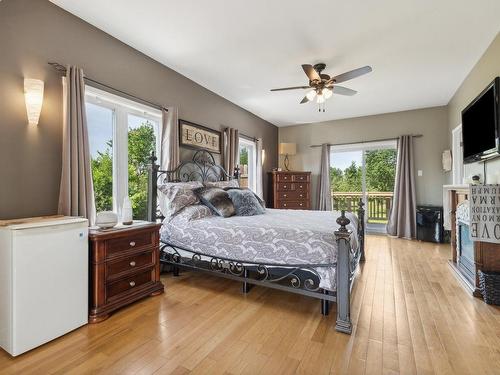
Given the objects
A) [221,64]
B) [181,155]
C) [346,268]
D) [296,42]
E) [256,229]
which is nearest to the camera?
[346,268]

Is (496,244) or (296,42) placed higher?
(296,42)

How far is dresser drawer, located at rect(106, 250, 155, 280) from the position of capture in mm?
2102

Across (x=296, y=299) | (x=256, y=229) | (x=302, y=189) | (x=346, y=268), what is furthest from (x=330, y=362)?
(x=302, y=189)

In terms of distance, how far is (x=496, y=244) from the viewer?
2455 millimetres

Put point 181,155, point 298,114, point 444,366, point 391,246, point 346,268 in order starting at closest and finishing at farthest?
point 444,366, point 346,268, point 181,155, point 391,246, point 298,114

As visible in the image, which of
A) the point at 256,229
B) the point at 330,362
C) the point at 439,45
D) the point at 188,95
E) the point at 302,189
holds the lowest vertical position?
the point at 330,362

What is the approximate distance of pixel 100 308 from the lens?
2020mm

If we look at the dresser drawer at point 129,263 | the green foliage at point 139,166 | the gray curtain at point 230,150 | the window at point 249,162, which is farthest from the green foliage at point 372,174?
the dresser drawer at point 129,263

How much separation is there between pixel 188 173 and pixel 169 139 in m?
0.63

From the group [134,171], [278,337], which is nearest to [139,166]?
[134,171]

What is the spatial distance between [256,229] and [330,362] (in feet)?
3.77

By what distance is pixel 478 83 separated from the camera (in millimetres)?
3193

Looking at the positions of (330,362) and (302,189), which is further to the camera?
(302,189)

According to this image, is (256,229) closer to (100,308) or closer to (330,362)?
(330,362)
